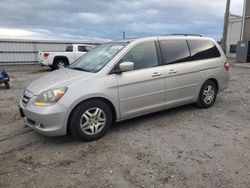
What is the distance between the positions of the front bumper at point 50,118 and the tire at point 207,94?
10.6 feet

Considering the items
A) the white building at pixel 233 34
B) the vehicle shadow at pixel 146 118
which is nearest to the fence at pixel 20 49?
the vehicle shadow at pixel 146 118

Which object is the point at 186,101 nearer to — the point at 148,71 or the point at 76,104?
the point at 148,71

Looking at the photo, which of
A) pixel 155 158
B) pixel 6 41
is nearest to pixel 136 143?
pixel 155 158

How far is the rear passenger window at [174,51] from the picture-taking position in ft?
17.1

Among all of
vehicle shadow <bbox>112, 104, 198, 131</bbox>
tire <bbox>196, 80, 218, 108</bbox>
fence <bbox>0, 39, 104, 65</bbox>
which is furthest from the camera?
fence <bbox>0, 39, 104, 65</bbox>

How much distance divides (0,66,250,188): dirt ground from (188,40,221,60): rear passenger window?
1.32 metres

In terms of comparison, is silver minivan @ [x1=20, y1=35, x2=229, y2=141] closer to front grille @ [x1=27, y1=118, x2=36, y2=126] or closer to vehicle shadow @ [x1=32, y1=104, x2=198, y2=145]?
front grille @ [x1=27, y1=118, x2=36, y2=126]

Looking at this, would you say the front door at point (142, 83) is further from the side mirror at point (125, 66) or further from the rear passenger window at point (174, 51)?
the rear passenger window at point (174, 51)

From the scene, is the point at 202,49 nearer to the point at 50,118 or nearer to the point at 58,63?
the point at 50,118

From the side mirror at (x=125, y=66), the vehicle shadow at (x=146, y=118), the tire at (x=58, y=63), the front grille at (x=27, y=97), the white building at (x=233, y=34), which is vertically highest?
the white building at (x=233, y=34)

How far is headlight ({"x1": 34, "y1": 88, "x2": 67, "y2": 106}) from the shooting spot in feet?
13.3

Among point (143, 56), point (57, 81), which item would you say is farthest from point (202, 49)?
point (57, 81)

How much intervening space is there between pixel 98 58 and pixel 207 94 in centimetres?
266

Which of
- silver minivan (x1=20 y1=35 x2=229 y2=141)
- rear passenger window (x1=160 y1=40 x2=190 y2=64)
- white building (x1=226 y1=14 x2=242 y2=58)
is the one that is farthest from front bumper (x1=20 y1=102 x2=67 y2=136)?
white building (x1=226 y1=14 x2=242 y2=58)
